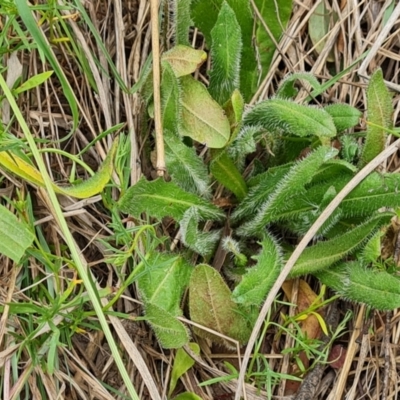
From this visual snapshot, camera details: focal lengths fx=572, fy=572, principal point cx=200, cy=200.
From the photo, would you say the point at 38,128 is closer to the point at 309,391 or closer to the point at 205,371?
the point at 205,371

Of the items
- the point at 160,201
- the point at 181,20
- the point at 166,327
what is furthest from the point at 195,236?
the point at 181,20

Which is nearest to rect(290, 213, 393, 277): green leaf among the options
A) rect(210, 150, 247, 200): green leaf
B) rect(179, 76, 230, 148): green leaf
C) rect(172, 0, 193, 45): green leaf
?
rect(210, 150, 247, 200): green leaf

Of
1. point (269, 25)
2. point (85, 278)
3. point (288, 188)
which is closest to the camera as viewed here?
point (85, 278)

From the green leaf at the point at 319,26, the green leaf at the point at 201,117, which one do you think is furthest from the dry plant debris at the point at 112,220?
the green leaf at the point at 201,117

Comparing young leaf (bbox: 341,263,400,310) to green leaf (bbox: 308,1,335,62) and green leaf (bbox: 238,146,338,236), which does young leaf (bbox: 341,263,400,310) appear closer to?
green leaf (bbox: 238,146,338,236)

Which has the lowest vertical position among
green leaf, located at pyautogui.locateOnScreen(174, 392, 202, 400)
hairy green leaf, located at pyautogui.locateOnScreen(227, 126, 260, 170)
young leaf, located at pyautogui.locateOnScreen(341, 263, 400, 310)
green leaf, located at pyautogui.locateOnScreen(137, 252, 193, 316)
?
green leaf, located at pyautogui.locateOnScreen(174, 392, 202, 400)

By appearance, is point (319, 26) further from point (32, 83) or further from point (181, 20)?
point (32, 83)

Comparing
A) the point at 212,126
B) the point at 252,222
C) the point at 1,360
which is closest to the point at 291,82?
the point at 212,126
